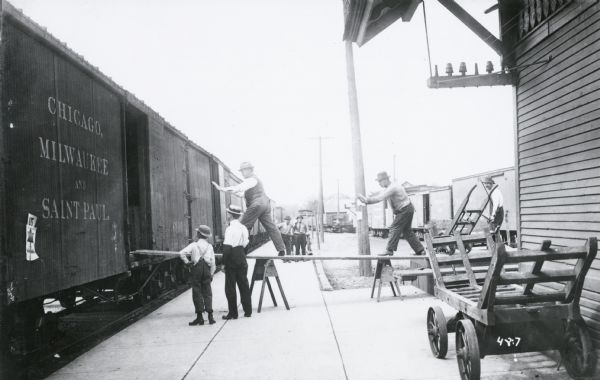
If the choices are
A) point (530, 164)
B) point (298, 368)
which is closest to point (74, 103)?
point (298, 368)

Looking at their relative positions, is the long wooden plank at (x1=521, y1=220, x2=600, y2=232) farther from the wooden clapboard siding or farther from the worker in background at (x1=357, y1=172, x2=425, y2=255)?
the worker in background at (x1=357, y1=172, x2=425, y2=255)

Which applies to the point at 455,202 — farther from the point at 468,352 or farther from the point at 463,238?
the point at 468,352

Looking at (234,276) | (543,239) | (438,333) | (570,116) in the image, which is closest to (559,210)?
(543,239)

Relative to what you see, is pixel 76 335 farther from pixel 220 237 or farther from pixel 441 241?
pixel 220 237

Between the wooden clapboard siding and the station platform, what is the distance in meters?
1.51

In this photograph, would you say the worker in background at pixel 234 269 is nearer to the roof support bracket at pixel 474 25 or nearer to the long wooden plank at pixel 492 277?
the long wooden plank at pixel 492 277

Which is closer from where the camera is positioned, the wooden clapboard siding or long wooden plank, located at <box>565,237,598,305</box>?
long wooden plank, located at <box>565,237,598,305</box>

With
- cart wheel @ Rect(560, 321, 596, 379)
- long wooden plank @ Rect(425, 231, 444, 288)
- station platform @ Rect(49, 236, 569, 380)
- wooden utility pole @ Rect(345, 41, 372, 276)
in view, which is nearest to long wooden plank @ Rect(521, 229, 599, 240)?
cart wheel @ Rect(560, 321, 596, 379)

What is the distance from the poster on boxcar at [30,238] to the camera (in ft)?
13.1

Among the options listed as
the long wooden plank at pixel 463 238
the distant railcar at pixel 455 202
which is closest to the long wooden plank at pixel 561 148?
the long wooden plank at pixel 463 238

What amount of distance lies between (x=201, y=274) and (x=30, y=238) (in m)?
2.97

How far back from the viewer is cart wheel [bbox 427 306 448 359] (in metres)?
4.44

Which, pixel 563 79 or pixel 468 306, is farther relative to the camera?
pixel 563 79

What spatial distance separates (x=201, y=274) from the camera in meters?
6.73
